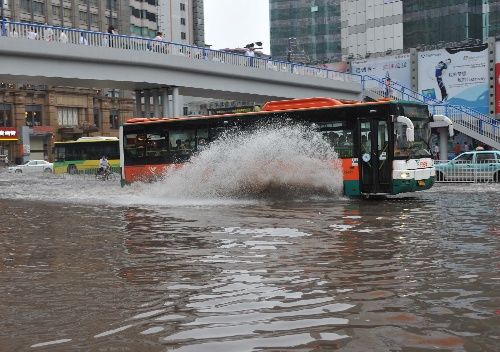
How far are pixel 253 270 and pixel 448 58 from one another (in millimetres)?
42989

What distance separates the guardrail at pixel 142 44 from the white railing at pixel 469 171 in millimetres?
12467

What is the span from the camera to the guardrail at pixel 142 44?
2655 centimetres

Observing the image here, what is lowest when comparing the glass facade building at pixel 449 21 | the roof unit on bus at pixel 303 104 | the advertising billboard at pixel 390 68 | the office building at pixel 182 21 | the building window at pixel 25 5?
the roof unit on bus at pixel 303 104

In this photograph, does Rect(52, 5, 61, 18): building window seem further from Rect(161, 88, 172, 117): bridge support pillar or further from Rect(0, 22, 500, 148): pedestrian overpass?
Rect(161, 88, 172, 117): bridge support pillar

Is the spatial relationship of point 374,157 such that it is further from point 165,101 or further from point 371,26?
point 371,26

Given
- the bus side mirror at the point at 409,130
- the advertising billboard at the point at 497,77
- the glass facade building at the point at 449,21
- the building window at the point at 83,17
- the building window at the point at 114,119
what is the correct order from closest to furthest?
the bus side mirror at the point at 409,130, the advertising billboard at the point at 497,77, the glass facade building at the point at 449,21, the building window at the point at 114,119, the building window at the point at 83,17

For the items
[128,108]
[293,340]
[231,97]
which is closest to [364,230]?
[293,340]

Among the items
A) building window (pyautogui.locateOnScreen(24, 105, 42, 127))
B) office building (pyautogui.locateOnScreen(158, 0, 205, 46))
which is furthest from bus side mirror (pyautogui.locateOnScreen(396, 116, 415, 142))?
office building (pyautogui.locateOnScreen(158, 0, 205, 46))

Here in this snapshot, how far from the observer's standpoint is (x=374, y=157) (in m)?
18.8

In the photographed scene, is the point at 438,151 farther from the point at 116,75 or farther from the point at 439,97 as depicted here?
the point at 116,75

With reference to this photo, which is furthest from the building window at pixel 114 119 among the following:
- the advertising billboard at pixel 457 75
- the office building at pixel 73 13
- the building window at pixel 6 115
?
the advertising billboard at pixel 457 75

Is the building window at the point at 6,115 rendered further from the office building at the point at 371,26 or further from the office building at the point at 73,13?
the office building at the point at 371,26

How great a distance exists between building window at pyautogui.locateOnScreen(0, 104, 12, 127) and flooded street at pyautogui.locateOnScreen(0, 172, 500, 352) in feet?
181

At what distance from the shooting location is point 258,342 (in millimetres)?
5035
